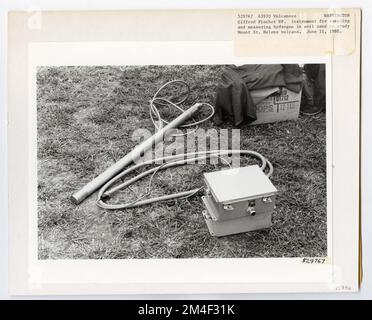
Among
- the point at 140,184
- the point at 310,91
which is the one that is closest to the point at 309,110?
the point at 310,91

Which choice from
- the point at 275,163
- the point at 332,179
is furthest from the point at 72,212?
the point at 332,179

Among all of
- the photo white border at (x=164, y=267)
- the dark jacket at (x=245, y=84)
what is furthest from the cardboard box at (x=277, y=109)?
the photo white border at (x=164, y=267)

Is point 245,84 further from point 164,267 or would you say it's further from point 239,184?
point 164,267

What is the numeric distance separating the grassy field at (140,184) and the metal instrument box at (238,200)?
3 centimetres

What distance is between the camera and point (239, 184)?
1.95 metres

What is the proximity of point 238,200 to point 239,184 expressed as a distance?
0.05 meters

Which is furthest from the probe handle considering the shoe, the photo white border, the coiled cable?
the shoe

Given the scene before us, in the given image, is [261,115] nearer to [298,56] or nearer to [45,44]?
[298,56]

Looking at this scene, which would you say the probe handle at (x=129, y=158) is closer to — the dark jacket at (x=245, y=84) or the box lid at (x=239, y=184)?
the dark jacket at (x=245, y=84)

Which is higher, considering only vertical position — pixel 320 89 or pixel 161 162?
pixel 320 89

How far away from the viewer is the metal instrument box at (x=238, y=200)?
6.33 feet

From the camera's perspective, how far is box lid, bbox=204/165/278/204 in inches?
75.7

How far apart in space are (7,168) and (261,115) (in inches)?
27.2

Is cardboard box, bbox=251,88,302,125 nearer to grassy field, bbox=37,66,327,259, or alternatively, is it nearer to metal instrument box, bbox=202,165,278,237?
grassy field, bbox=37,66,327,259
